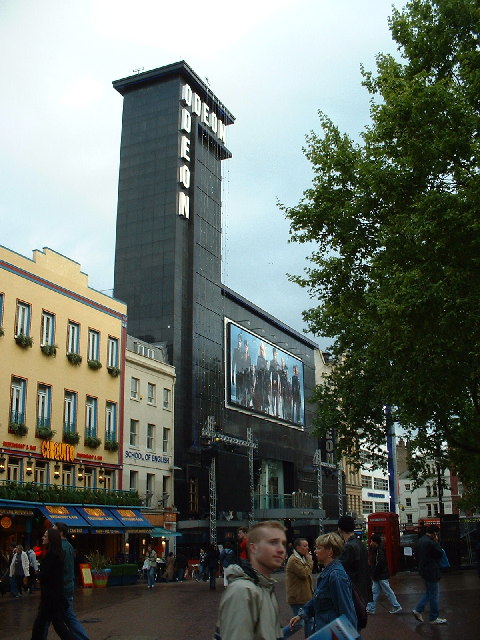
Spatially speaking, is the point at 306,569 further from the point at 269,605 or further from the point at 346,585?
the point at 269,605

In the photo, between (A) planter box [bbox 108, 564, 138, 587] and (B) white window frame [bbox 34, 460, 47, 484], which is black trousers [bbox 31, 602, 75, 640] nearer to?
(A) planter box [bbox 108, 564, 138, 587]

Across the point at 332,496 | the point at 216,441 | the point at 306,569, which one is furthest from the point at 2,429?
the point at 332,496

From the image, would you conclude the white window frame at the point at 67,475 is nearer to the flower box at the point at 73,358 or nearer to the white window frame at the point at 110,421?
the white window frame at the point at 110,421

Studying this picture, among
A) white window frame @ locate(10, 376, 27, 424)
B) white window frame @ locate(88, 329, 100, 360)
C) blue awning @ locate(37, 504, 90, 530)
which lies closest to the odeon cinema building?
white window frame @ locate(88, 329, 100, 360)

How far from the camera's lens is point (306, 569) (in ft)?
32.2

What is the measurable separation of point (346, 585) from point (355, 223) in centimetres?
1687

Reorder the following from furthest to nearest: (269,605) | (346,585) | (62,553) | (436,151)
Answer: (436,151), (62,553), (346,585), (269,605)

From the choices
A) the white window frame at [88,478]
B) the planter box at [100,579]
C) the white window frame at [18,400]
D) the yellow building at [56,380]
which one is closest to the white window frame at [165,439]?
the yellow building at [56,380]

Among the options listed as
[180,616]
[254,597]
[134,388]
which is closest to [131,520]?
[134,388]

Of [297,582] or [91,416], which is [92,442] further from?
[297,582]

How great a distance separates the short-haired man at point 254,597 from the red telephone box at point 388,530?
91.3 feet

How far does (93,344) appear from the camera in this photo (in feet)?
132

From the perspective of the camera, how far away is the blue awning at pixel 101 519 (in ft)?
112

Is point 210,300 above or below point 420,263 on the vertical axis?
above
